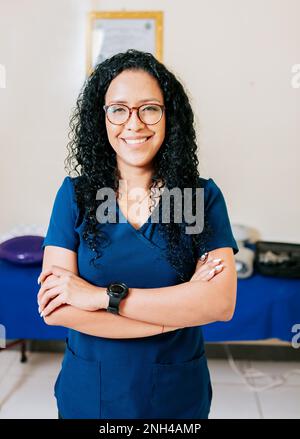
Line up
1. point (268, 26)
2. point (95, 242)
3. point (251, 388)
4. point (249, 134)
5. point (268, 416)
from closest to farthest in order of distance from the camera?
point (95, 242) < point (268, 26) < point (249, 134) < point (268, 416) < point (251, 388)

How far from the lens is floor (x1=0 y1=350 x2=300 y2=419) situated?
1803 millimetres

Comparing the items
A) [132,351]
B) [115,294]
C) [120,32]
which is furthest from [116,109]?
[120,32]

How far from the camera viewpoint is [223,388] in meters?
2.04

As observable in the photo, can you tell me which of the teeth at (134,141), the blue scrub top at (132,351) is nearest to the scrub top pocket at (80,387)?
the blue scrub top at (132,351)

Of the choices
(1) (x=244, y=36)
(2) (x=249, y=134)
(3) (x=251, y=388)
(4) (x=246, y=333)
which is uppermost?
(1) (x=244, y=36)

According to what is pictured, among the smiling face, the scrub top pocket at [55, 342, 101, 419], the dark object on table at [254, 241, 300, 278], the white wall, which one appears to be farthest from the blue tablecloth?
the smiling face

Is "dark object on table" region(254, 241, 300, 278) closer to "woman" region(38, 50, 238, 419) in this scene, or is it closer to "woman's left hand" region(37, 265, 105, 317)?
"woman" region(38, 50, 238, 419)

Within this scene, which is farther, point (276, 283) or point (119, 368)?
point (276, 283)

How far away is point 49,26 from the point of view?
1567mm

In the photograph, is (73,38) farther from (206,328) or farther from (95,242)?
(206,328)

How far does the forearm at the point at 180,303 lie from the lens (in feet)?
2.85

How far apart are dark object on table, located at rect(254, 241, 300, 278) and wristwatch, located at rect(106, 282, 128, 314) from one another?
112cm

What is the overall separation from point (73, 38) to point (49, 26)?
105 millimetres

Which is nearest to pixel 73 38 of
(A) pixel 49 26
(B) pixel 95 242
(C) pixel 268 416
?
(A) pixel 49 26
